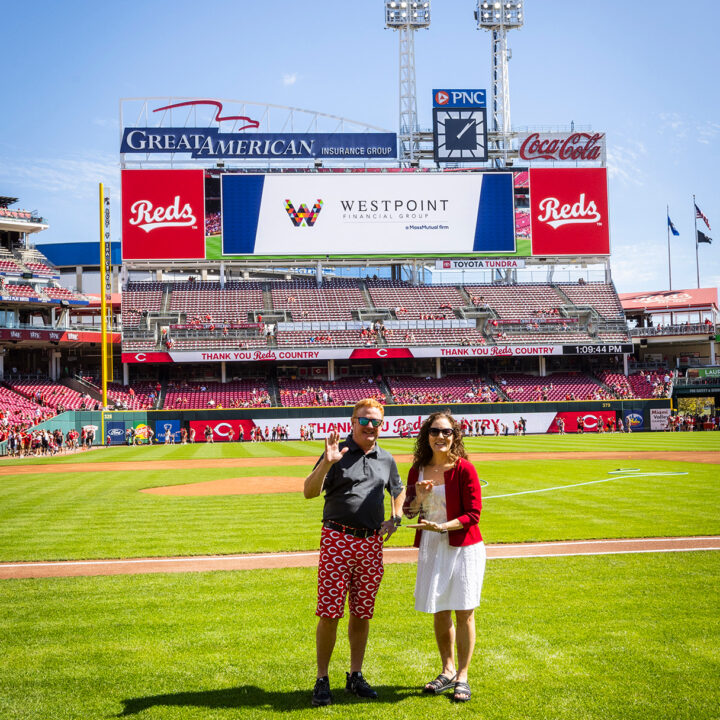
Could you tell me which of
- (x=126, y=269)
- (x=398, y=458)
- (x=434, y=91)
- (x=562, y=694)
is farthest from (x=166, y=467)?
(x=434, y=91)

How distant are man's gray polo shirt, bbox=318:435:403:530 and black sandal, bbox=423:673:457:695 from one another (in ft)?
4.02

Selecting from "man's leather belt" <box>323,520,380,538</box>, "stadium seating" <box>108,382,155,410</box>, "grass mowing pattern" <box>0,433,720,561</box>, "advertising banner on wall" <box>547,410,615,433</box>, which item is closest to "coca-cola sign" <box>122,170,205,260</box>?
"stadium seating" <box>108,382,155,410</box>

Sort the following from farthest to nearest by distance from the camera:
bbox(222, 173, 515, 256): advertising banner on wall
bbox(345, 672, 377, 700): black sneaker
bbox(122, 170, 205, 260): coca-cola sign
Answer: bbox(222, 173, 515, 256): advertising banner on wall, bbox(122, 170, 205, 260): coca-cola sign, bbox(345, 672, 377, 700): black sneaker

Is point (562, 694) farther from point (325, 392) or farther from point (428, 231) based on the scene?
point (428, 231)

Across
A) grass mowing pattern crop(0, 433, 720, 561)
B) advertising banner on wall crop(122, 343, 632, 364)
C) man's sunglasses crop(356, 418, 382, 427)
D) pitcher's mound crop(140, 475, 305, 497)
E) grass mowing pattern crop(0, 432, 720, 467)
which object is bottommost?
grass mowing pattern crop(0, 432, 720, 467)

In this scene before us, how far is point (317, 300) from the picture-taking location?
59656 millimetres

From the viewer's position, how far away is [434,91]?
60.5m

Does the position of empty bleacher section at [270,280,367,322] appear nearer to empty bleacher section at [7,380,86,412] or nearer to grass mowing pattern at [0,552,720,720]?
empty bleacher section at [7,380,86,412]

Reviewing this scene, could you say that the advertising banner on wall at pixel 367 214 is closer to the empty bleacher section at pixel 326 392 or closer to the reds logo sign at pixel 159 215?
the reds logo sign at pixel 159 215

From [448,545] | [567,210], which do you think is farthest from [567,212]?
[448,545]

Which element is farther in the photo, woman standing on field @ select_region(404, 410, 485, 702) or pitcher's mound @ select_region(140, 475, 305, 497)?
pitcher's mound @ select_region(140, 475, 305, 497)

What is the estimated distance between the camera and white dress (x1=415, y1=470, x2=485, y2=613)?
18.0 ft

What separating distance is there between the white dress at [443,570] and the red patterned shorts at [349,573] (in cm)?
37

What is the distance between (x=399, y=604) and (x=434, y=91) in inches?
2296
